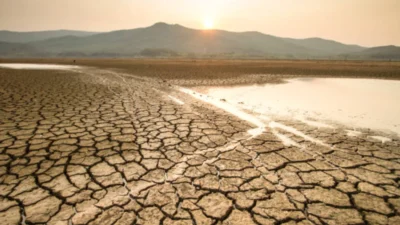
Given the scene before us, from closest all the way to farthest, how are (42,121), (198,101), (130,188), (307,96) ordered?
(130,188) < (42,121) < (198,101) < (307,96)

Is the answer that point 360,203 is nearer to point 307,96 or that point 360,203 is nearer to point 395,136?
point 395,136

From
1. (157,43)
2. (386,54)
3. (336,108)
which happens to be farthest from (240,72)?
(157,43)

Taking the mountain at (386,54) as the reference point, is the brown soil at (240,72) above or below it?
below

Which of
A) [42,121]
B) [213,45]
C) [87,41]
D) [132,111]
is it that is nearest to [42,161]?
[42,121]

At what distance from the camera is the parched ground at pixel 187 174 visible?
1.76 meters

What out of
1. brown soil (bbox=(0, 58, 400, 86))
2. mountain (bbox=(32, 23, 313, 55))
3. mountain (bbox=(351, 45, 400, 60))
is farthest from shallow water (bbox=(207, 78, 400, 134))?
mountain (bbox=(32, 23, 313, 55))

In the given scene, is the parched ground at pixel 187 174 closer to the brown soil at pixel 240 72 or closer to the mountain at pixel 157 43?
the brown soil at pixel 240 72

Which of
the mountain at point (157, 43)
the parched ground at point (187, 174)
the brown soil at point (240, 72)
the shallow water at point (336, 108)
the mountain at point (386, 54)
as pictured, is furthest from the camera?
the mountain at point (157, 43)

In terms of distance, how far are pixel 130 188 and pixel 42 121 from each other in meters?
3.13

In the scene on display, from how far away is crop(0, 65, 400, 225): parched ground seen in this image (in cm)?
176

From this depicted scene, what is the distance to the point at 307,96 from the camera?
739cm

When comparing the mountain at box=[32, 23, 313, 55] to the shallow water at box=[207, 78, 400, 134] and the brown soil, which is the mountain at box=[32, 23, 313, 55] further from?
the shallow water at box=[207, 78, 400, 134]

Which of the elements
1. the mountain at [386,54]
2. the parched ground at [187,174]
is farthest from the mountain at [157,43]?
the parched ground at [187,174]

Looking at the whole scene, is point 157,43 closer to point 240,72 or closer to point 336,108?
point 240,72
